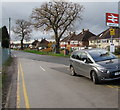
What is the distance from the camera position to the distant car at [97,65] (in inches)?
311

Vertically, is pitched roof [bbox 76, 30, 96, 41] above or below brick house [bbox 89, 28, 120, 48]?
above

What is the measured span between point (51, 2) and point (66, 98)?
39301 mm

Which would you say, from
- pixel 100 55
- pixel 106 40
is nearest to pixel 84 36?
pixel 106 40

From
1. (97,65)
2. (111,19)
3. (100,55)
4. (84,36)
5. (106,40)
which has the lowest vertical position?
(97,65)

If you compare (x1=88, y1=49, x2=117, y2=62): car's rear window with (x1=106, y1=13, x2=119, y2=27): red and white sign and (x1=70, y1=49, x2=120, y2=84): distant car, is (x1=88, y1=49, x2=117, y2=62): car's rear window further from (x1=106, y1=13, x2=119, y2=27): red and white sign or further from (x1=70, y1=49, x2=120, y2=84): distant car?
(x1=106, y1=13, x2=119, y2=27): red and white sign

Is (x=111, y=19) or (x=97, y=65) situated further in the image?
(x=111, y=19)

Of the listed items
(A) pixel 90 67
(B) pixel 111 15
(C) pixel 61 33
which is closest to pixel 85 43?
(C) pixel 61 33

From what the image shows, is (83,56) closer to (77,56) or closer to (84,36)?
(77,56)

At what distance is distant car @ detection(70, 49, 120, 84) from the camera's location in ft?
26.0

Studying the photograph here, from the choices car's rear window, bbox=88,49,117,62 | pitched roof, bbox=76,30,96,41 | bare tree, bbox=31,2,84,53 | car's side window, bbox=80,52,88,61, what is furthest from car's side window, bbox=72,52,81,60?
pitched roof, bbox=76,30,96,41

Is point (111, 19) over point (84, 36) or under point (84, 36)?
under

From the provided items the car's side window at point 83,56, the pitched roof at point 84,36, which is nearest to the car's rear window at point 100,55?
the car's side window at point 83,56

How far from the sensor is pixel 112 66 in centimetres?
801

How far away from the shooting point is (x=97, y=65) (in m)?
8.24
